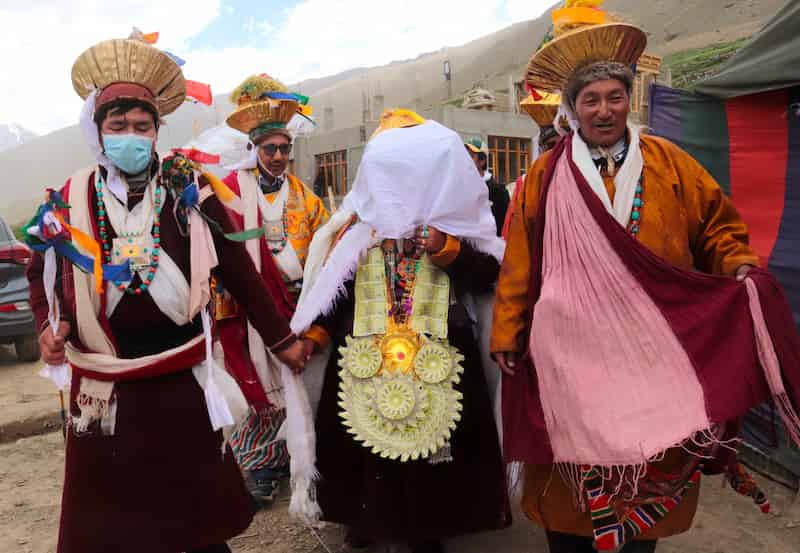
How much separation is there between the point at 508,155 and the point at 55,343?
18264mm

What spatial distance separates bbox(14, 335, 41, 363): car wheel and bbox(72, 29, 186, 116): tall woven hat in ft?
21.7

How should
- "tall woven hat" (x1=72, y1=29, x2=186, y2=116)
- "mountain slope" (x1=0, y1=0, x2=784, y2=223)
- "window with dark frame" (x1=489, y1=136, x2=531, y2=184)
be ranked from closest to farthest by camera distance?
"tall woven hat" (x1=72, y1=29, x2=186, y2=116) → "window with dark frame" (x1=489, y1=136, x2=531, y2=184) → "mountain slope" (x1=0, y1=0, x2=784, y2=223)

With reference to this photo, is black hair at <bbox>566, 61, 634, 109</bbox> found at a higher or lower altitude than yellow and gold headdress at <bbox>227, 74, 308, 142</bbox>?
lower

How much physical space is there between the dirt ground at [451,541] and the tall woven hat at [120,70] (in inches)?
87.5

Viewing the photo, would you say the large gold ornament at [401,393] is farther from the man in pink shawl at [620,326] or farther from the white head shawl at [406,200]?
the man in pink shawl at [620,326]

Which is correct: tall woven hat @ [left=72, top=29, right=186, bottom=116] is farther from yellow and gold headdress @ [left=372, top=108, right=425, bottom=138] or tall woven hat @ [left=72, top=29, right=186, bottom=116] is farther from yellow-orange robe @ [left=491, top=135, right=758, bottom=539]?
yellow-orange robe @ [left=491, top=135, right=758, bottom=539]

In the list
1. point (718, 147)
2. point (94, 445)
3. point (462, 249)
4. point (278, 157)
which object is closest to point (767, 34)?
point (718, 147)

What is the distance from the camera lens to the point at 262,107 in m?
4.54

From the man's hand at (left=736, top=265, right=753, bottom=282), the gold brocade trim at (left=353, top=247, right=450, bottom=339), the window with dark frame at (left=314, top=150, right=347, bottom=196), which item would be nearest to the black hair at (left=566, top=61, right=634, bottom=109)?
the man's hand at (left=736, top=265, right=753, bottom=282)

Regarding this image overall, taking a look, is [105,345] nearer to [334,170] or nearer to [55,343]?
[55,343]

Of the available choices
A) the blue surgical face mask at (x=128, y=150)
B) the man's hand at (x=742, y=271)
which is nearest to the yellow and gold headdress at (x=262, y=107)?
the blue surgical face mask at (x=128, y=150)

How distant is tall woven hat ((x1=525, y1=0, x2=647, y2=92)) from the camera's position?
2451 mm

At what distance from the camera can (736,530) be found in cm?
330

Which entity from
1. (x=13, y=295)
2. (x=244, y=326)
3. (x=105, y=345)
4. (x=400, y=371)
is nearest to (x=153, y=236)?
(x=105, y=345)
